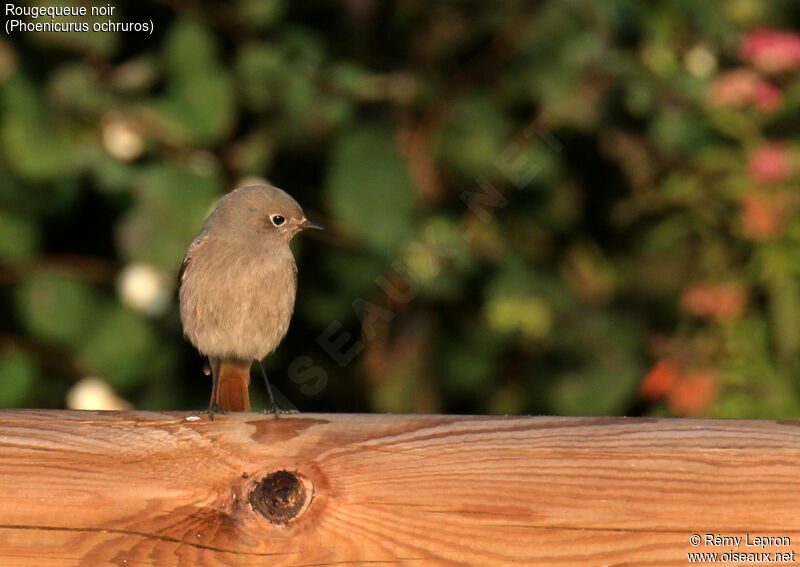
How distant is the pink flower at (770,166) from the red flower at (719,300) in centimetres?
48

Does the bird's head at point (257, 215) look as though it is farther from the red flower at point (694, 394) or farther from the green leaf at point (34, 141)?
the red flower at point (694, 394)

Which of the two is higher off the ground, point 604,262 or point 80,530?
point 604,262

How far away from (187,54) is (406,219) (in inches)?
40.8

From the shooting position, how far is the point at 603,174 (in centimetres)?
530

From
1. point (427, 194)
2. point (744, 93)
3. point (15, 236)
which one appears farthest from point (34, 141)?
point (744, 93)

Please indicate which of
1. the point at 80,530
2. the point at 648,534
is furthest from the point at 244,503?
the point at 648,534

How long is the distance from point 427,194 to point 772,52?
152cm

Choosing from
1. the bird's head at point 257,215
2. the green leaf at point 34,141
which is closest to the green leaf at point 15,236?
the green leaf at point 34,141

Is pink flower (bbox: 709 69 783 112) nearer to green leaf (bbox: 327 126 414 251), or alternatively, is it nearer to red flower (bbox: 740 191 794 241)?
red flower (bbox: 740 191 794 241)

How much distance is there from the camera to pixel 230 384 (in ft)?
12.8

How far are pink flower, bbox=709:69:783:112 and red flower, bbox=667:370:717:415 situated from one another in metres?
1.12

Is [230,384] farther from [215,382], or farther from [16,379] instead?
[16,379]

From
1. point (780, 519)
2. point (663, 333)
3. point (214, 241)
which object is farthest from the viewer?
point (663, 333)

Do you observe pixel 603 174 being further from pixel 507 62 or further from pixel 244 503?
pixel 244 503
